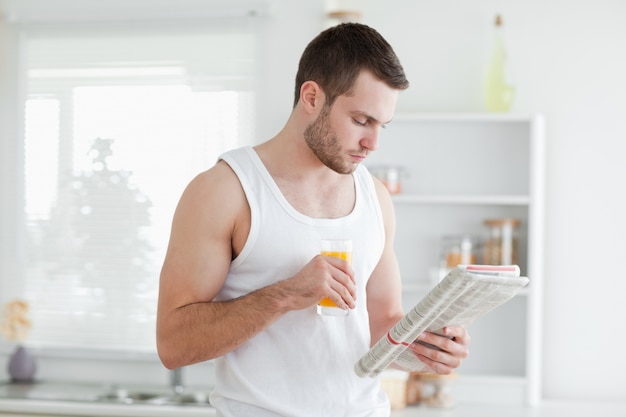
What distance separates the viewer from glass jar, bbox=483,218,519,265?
351 cm

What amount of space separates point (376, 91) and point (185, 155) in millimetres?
2273

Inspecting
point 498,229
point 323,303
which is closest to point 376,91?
point 323,303

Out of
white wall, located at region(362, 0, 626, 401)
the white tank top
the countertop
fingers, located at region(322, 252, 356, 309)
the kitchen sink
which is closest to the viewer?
fingers, located at region(322, 252, 356, 309)

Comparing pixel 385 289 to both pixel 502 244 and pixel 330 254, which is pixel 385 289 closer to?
pixel 330 254

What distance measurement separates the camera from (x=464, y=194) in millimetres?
3705

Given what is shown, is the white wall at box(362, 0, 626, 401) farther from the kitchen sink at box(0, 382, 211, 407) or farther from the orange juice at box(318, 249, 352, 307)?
the orange juice at box(318, 249, 352, 307)

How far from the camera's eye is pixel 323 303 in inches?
63.2

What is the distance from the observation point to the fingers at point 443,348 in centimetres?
162

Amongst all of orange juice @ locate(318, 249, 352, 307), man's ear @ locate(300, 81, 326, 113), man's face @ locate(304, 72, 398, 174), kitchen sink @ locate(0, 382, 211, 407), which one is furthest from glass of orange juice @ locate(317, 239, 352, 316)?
kitchen sink @ locate(0, 382, 211, 407)

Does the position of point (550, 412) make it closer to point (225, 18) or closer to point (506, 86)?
point (506, 86)

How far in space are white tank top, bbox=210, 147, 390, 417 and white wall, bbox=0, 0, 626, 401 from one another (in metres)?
2.10

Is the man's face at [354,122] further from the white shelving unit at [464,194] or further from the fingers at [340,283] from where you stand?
the white shelving unit at [464,194]

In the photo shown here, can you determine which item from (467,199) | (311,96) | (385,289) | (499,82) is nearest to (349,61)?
(311,96)

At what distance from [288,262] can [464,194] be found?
7.22ft
